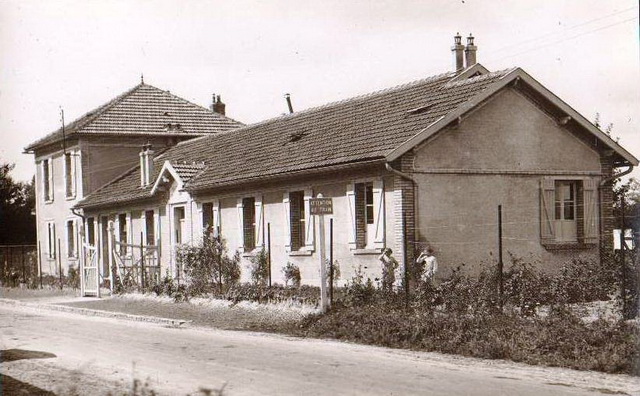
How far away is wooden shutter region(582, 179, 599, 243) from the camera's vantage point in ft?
75.0

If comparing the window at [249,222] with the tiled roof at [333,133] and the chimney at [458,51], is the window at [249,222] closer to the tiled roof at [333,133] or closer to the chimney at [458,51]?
the tiled roof at [333,133]

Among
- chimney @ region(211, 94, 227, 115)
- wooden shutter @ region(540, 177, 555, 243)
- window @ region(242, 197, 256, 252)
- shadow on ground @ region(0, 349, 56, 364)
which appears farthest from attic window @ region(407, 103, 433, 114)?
chimney @ region(211, 94, 227, 115)

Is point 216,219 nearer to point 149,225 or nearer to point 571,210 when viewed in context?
point 149,225

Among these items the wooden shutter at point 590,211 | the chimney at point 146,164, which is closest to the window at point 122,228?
the chimney at point 146,164

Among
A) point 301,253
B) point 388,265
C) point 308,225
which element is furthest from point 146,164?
point 388,265

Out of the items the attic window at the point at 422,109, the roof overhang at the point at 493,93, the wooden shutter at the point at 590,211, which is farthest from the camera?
the wooden shutter at the point at 590,211

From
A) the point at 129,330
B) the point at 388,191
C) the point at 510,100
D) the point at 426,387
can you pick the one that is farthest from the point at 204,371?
the point at 510,100

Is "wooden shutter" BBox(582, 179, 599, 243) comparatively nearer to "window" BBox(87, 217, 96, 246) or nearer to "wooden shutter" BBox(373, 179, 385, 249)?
"wooden shutter" BBox(373, 179, 385, 249)

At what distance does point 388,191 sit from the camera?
20188 mm

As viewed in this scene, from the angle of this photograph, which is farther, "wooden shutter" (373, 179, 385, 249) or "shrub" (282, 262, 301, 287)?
"shrub" (282, 262, 301, 287)

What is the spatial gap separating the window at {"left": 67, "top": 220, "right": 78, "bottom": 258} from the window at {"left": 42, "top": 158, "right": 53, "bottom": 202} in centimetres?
279

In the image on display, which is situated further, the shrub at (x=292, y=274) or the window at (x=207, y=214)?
the window at (x=207, y=214)

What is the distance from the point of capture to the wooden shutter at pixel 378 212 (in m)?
20.3

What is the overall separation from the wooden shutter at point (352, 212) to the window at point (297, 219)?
269cm
